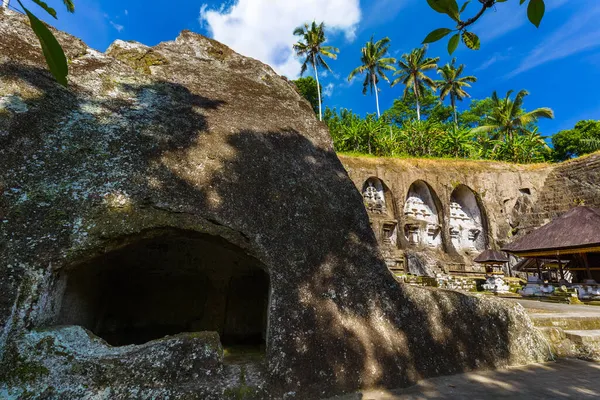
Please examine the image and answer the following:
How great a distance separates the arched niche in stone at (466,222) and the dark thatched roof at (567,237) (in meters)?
8.88

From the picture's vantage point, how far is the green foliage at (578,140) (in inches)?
1227

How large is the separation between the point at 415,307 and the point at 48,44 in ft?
11.9

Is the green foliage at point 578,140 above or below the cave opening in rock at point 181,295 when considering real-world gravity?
above

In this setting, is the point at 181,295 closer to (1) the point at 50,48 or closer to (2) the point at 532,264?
(1) the point at 50,48

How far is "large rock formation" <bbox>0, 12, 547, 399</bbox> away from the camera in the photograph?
2.61 metres

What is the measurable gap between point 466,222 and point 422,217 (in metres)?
3.23

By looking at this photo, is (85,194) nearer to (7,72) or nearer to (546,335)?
(7,72)

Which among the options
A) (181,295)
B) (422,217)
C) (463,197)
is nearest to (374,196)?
(422,217)

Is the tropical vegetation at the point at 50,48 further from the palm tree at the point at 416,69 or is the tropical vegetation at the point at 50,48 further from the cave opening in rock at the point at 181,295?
the palm tree at the point at 416,69

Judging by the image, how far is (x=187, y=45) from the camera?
625cm

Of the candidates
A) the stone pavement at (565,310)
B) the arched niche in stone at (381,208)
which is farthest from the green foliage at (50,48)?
the arched niche in stone at (381,208)

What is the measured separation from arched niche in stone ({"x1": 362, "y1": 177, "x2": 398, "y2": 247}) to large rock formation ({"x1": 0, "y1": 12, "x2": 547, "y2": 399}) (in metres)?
17.0

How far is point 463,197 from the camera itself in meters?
23.8

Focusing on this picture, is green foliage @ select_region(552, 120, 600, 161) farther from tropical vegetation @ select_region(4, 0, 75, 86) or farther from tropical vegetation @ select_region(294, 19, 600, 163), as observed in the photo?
tropical vegetation @ select_region(4, 0, 75, 86)
